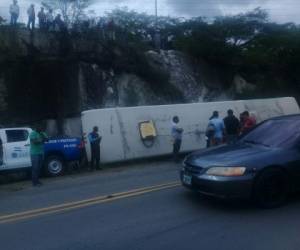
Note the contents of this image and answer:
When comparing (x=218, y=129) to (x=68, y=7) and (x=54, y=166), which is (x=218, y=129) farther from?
(x=68, y=7)

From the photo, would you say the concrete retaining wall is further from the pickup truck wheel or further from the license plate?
the license plate

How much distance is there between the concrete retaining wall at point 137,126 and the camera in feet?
57.3

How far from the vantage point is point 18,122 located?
2272 centimetres

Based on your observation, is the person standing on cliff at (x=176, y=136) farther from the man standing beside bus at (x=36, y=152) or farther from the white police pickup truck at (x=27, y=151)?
the man standing beside bus at (x=36, y=152)

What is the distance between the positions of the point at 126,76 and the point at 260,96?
1030cm

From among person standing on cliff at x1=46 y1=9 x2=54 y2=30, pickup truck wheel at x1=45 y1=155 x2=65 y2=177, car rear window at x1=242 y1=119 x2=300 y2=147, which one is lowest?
pickup truck wheel at x1=45 y1=155 x2=65 y2=177

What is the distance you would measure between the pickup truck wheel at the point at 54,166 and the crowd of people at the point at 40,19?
34.2 ft

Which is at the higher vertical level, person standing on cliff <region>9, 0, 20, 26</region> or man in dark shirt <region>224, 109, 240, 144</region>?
person standing on cliff <region>9, 0, 20, 26</region>

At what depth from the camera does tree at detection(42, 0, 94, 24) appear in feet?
90.9

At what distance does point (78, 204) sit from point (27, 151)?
6295 millimetres

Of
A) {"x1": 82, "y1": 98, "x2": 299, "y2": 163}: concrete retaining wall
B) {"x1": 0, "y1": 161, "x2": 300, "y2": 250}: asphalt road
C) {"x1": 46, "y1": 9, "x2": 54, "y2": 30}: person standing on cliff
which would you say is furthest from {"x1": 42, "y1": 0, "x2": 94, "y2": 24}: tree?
{"x1": 0, "y1": 161, "x2": 300, "y2": 250}: asphalt road

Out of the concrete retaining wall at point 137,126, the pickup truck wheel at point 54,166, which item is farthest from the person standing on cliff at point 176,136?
the pickup truck wheel at point 54,166

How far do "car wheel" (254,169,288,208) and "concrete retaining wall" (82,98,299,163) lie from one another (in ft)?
30.5

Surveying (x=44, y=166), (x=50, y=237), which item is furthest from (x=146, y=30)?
(x=50, y=237)
